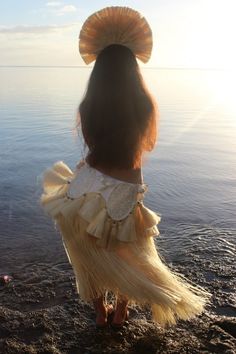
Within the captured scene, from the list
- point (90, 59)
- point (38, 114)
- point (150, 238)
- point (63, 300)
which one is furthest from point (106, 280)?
point (38, 114)

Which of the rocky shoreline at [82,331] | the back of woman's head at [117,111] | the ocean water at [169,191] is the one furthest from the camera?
the ocean water at [169,191]

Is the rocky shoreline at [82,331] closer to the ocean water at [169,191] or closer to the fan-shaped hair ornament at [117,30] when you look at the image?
the ocean water at [169,191]

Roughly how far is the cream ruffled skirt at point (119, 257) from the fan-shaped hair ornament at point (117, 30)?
114 cm

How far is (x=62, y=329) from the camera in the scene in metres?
3.87

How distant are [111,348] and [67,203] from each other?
114 centimetres

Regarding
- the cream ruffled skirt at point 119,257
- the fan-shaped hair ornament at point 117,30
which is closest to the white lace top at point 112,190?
the cream ruffled skirt at point 119,257

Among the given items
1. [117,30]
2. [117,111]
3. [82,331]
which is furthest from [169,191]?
[117,30]

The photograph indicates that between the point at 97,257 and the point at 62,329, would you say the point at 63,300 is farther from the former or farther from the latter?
the point at 97,257

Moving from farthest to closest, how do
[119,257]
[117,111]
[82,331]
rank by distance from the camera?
[82,331] < [119,257] < [117,111]

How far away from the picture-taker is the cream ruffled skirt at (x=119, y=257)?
355 centimetres

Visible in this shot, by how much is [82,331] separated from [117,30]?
7.65 ft

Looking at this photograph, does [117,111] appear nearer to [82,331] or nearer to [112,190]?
[112,190]

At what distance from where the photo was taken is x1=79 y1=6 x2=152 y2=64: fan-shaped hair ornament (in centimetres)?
358

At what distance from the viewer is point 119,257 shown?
12.0 feet
